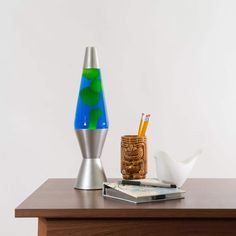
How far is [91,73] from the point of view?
4.90 ft

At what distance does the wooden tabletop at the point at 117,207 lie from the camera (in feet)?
3.77

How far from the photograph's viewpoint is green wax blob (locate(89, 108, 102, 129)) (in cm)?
146

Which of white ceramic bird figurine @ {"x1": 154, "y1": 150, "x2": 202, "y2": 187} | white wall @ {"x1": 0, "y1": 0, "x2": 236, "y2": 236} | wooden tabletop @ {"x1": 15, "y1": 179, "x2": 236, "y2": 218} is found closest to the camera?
wooden tabletop @ {"x1": 15, "y1": 179, "x2": 236, "y2": 218}

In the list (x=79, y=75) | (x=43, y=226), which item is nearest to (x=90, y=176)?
(x=43, y=226)

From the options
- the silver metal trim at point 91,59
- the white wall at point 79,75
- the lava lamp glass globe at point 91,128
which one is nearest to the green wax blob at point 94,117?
the lava lamp glass globe at point 91,128

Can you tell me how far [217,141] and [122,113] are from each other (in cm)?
50

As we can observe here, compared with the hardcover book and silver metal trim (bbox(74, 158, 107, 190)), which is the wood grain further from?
silver metal trim (bbox(74, 158, 107, 190))

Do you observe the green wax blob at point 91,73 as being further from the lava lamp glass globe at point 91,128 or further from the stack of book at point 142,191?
the stack of book at point 142,191

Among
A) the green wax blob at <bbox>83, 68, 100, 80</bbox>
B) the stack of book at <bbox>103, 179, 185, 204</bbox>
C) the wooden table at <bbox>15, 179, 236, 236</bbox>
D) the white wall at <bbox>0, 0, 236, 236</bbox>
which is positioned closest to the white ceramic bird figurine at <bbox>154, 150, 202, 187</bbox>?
A: the stack of book at <bbox>103, 179, 185, 204</bbox>

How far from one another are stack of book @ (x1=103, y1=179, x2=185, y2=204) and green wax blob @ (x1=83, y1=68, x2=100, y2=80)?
12.0 inches

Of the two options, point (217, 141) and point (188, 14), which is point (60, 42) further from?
point (217, 141)

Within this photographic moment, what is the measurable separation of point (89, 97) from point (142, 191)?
32 cm

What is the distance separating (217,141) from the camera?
9.04 ft

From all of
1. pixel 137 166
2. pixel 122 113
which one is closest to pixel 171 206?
pixel 137 166
